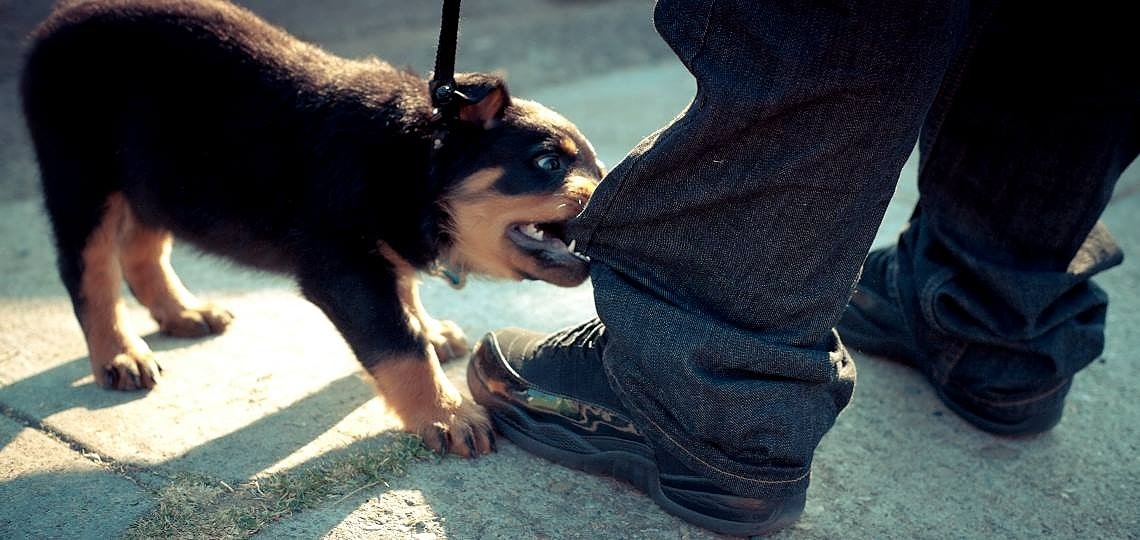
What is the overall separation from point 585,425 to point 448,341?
87 centimetres

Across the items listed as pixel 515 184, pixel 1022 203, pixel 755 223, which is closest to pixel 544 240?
pixel 515 184

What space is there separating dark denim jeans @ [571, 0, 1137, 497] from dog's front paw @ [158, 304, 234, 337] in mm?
1543

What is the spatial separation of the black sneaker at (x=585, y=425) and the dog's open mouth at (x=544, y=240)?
0.81ft

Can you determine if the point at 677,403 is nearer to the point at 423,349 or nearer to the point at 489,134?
the point at 423,349

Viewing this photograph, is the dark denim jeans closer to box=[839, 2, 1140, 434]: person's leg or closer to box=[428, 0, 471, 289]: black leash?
box=[839, 2, 1140, 434]: person's leg

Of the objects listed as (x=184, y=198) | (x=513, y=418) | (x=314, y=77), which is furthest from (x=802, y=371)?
(x=184, y=198)

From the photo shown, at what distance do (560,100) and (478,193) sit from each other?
3613 mm

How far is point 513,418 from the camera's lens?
8.59 ft

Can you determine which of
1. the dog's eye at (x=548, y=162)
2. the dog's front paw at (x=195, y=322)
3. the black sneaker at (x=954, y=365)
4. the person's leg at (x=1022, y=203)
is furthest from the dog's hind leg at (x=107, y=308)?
the person's leg at (x=1022, y=203)

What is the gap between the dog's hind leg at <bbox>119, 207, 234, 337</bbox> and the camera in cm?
325

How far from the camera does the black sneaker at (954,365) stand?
9.09 feet

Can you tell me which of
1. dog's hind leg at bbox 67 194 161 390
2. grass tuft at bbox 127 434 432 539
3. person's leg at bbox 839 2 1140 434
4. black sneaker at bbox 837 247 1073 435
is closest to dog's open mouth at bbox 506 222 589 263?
grass tuft at bbox 127 434 432 539

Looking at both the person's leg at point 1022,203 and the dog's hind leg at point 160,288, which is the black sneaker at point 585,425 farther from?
the dog's hind leg at point 160,288

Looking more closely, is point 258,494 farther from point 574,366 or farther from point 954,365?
point 954,365
